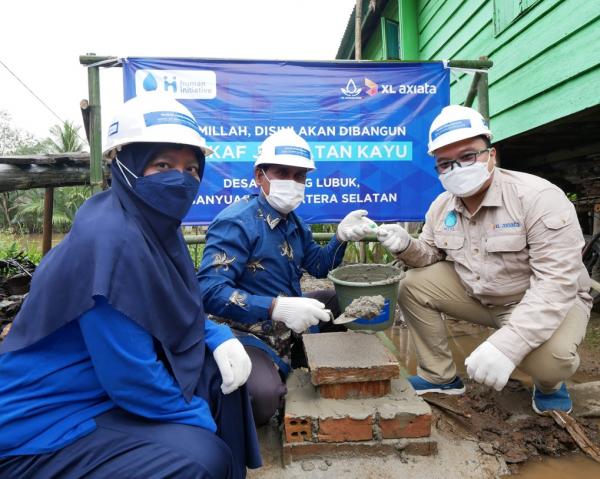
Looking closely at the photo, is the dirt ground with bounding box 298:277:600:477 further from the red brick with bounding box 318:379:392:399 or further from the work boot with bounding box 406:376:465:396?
the red brick with bounding box 318:379:392:399

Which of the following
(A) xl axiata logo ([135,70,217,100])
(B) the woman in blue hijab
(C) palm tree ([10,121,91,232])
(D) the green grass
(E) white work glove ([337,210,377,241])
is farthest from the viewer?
(C) palm tree ([10,121,91,232])

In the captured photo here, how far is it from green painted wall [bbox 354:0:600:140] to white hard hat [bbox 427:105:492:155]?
1342 mm

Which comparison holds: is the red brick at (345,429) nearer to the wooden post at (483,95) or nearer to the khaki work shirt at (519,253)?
the khaki work shirt at (519,253)

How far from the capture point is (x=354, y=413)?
203 cm

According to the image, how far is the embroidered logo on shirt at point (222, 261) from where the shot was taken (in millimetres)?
2338

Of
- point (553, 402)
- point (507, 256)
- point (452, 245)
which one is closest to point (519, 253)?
point (507, 256)

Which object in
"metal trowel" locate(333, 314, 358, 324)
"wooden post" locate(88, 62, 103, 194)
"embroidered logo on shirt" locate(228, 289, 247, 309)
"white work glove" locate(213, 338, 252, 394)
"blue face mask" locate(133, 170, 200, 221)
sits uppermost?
"wooden post" locate(88, 62, 103, 194)

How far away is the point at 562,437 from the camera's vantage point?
84.8 inches

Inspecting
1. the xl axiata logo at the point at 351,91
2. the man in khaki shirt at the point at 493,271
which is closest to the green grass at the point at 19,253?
the xl axiata logo at the point at 351,91

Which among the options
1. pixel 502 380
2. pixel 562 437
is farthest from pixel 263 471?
pixel 562 437

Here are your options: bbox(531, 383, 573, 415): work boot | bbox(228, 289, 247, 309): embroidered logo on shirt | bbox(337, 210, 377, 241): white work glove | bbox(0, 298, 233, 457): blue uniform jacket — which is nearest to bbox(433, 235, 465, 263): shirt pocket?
bbox(337, 210, 377, 241): white work glove

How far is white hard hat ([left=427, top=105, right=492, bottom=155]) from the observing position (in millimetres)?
2490

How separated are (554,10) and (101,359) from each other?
13.9ft

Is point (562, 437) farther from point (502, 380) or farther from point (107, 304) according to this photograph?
point (107, 304)
